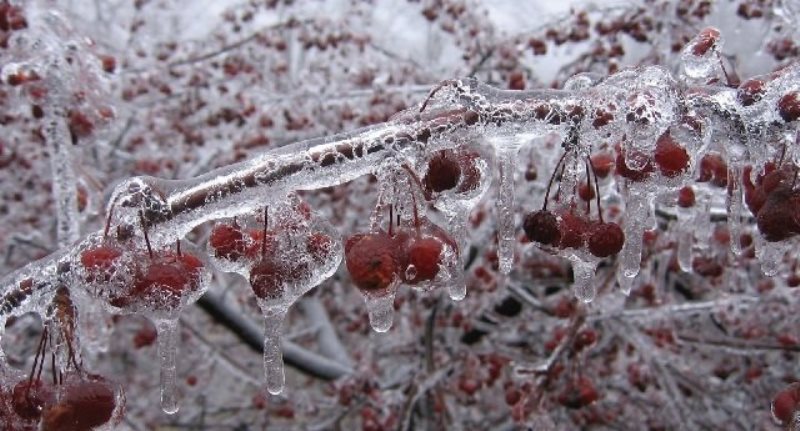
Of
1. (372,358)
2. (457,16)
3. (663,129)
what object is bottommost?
(372,358)

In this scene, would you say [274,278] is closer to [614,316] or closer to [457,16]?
[614,316]

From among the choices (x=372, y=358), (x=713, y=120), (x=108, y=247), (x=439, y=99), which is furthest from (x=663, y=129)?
(x=372, y=358)

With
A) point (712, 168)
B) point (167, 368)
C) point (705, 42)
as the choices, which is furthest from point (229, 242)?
point (712, 168)

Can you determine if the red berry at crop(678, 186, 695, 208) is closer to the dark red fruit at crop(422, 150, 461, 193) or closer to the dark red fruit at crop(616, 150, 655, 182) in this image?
the dark red fruit at crop(616, 150, 655, 182)

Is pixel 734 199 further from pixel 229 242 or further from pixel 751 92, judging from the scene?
pixel 229 242

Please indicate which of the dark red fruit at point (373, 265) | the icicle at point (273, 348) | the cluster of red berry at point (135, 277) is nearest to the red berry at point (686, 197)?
the dark red fruit at point (373, 265)

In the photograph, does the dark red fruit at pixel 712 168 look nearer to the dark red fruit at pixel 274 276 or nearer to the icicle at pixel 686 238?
the icicle at pixel 686 238
